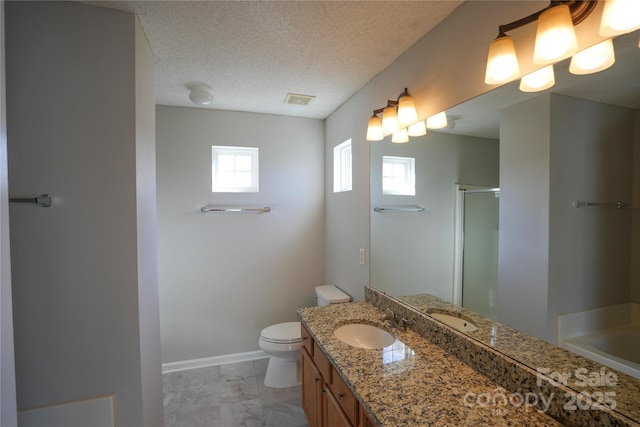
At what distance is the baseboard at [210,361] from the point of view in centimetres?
265

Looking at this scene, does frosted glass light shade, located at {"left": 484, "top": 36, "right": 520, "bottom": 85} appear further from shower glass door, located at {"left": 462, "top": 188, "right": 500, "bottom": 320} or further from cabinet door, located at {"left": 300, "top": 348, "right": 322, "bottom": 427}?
cabinet door, located at {"left": 300, "top": 348, "right": 322, "bottom": 427}

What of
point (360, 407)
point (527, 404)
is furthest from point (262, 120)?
point (527, 404)

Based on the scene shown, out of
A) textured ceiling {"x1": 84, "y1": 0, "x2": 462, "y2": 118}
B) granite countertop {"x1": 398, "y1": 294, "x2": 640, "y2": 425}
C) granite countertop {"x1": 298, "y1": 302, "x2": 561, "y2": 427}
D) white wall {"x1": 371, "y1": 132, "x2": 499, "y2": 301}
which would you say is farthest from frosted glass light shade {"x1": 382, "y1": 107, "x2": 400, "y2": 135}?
granite countertop {"x1": 298, "y1": 302, "x2": 561, "y2": 427}

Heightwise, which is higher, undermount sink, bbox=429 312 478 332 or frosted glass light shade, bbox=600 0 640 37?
frosted glass light shade, bbox=600 0 640 37

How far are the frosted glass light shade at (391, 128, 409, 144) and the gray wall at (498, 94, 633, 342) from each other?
0.65 metres

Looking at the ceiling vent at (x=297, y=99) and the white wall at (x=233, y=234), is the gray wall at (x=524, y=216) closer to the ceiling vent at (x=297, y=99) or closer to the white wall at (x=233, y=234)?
the ceiling vent at (x=297, y=99)

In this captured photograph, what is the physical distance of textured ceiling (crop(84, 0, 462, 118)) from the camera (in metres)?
1.35

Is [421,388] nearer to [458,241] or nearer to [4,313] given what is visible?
[458,241]

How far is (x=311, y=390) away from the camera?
66.8 inches

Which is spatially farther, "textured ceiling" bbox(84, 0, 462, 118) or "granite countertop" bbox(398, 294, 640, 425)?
"textured ceiling" bbox(84, 0, 462, 118)

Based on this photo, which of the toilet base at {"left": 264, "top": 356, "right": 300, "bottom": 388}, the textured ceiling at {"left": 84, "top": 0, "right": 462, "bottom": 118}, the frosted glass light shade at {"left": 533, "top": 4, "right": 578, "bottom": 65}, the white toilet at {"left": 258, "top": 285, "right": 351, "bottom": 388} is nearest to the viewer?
the frosted glass light shade at {"left": 533, "top": 4, "right": 578, "bottom": 65}

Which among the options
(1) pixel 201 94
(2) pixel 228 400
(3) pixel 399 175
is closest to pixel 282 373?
(2) pixel 228 400

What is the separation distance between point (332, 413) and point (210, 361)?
6.13 ft

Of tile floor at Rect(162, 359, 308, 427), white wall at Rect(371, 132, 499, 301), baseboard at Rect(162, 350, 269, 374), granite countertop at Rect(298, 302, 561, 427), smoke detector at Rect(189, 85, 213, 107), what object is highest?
smoke detector at Rect(189, 85, 213, 107)
